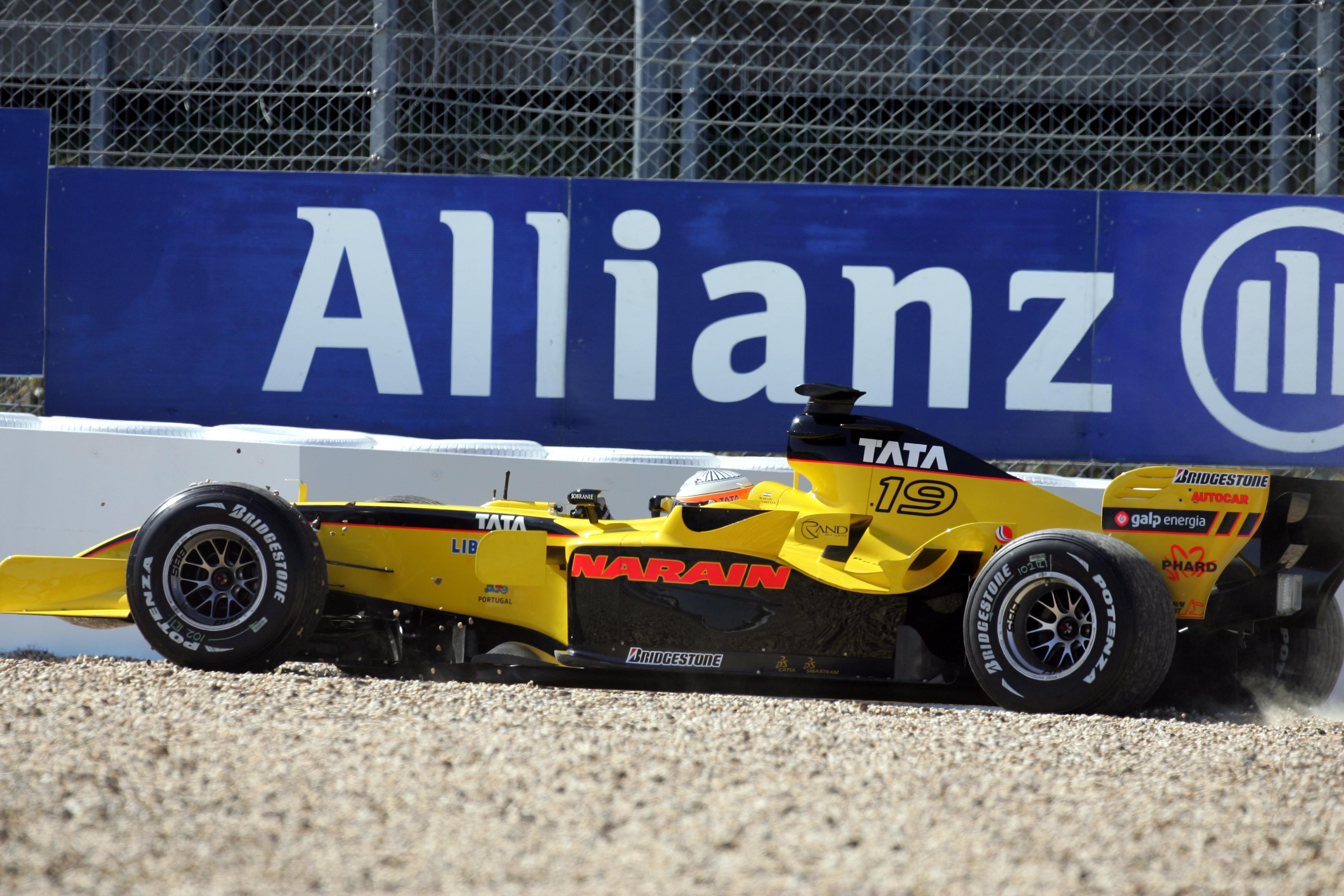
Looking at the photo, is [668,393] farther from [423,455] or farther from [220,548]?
[220,548]

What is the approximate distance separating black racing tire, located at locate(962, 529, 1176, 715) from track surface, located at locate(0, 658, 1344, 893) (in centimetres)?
14

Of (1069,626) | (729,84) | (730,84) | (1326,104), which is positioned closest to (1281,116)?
(1326,104)

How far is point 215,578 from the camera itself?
4465 mm

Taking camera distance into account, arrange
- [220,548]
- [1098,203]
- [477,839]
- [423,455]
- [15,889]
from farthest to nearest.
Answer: [1098,203]
[423,455]
[220,548]
[477,839]
[15,889]

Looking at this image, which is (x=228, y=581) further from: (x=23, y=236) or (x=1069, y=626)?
(x=23, y=236)

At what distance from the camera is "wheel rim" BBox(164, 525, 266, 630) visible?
4.41 m

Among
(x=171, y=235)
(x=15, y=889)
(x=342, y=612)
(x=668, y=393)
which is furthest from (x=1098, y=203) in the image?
(x=15, y=889)

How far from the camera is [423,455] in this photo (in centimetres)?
559

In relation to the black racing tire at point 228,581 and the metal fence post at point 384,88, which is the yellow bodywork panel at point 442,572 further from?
the metal fence post at point 384,88

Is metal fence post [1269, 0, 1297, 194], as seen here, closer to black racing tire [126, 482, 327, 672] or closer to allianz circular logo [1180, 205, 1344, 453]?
allianz circular logo [1180, 205, 1344, 453]

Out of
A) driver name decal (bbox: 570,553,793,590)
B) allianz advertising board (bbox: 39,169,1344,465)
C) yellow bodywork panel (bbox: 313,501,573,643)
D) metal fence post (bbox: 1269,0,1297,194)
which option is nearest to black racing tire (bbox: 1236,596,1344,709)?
driver name decal (bbox: 570,553,793,590)

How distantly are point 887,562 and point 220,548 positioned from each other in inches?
88.9

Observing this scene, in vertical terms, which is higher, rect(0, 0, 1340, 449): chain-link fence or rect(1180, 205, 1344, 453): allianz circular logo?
rect(0, 0, 1340, 449): chain-link fence

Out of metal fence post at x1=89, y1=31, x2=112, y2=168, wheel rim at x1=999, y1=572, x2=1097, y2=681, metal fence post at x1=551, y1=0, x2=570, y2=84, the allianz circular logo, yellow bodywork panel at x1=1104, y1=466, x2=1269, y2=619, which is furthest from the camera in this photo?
metal fence post at x1=551, y1=0, x2=570, y2=84
